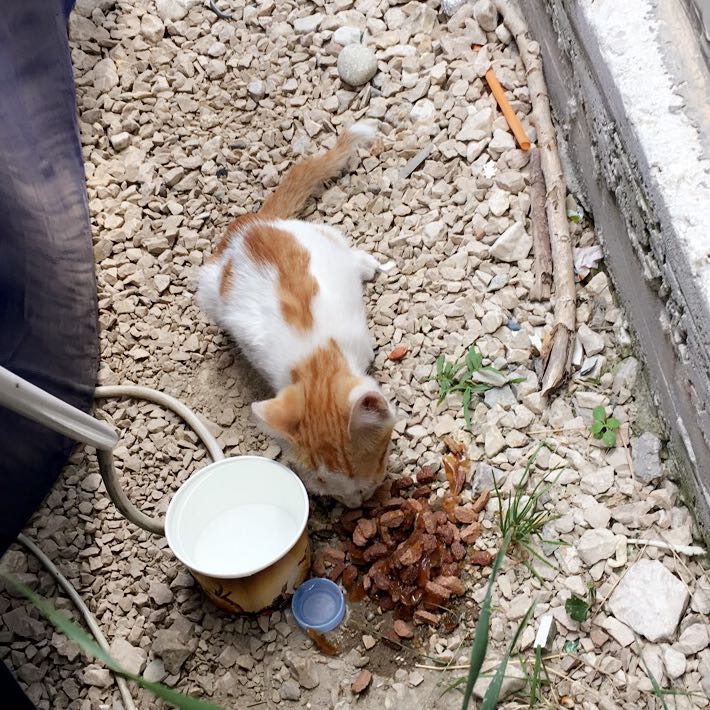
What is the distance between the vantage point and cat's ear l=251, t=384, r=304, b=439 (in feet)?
7.46

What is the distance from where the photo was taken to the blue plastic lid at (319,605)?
2.30 meters

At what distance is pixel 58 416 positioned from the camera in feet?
5.54

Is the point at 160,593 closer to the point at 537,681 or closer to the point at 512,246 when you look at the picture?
the point at 537,681

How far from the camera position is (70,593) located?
94.2 inches

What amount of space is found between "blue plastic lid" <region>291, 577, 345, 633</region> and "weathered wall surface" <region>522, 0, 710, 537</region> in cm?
100

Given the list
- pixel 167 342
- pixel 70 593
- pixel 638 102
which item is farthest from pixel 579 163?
pixel 70 593

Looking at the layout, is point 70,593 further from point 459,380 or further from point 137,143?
point 137,143

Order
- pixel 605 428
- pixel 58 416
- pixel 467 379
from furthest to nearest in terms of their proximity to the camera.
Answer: pixel 467 379 < pixel 605 428 < pixel 58 416

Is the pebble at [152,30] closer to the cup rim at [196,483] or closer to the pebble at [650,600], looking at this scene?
the cup rim at [196,483]

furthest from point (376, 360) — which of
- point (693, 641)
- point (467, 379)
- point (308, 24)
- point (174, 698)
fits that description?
point (174, 698)


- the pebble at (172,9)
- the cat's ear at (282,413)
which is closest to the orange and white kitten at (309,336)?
the cat's ear at (282,413)

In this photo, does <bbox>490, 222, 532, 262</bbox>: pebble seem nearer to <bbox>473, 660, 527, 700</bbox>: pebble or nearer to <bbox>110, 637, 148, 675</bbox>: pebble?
<bbox>473, 660, 527, 700</bbox>: pebble

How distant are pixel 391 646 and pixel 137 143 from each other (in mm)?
2134

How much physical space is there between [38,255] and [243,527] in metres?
0.96
